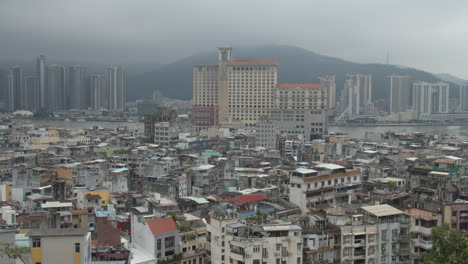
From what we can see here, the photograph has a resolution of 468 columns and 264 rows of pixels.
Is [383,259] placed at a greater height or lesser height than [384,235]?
lesser

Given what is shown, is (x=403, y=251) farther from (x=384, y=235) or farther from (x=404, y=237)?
(x=384, y=235)

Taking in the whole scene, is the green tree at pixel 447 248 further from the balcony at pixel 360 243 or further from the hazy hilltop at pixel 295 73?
the hazy hilltop at pixel 295 73

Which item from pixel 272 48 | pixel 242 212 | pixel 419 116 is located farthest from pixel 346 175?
pixel 272 48

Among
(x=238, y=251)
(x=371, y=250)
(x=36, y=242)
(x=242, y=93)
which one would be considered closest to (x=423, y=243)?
(x=371, y=250)

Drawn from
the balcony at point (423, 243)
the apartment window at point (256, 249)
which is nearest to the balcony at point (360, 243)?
the balcony at point (423, 243)

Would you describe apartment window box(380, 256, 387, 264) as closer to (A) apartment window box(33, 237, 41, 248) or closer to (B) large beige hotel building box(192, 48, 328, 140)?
(A) apartment window box(33, 237, 41, 248)
